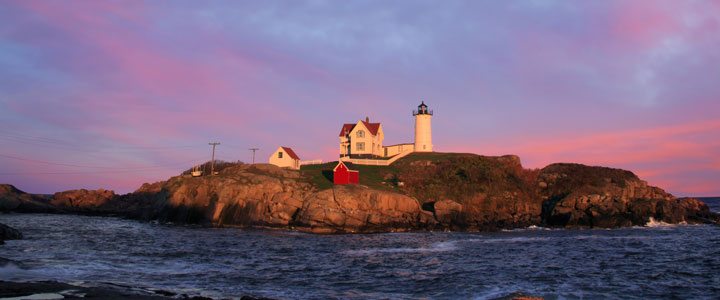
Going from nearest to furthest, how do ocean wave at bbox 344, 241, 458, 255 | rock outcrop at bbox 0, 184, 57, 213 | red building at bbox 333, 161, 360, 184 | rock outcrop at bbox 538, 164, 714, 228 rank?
1. ocean wave at bbox 344, 241, 458, 255
2. rock outcrop at bbox 538, 164, 714, 228
3. red building at bbox 333, 161, 360, 184
4. rock outcrop at bbox 0, 184, 57, 213

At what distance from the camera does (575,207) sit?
64.0 m

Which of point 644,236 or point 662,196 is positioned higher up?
point 662,196

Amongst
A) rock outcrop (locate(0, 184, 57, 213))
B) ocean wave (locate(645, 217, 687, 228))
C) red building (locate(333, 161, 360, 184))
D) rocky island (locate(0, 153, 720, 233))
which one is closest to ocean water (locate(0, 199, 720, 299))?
rocky island (locate(0, 153, 720, 233))

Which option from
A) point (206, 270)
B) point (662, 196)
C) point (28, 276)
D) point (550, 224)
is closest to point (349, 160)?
point (550, 224)

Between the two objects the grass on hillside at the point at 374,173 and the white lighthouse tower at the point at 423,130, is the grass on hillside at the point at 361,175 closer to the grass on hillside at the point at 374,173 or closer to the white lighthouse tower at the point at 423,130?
the grass on hillside at the point at 374,173

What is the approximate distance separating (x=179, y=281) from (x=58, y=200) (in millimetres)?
85018

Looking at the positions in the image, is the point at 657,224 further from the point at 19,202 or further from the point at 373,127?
the point at 19,202

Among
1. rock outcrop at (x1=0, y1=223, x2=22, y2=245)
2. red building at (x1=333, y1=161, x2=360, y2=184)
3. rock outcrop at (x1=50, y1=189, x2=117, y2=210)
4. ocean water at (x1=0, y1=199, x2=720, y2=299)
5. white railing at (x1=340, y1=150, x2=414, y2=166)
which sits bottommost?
ocean water at (x1=0, y1=199, x2=720, y2=299)

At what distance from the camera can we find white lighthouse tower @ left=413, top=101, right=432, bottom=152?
97250mm

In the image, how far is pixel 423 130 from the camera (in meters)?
97.6

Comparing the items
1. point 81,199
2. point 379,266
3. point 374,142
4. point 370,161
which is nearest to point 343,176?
point 370,161

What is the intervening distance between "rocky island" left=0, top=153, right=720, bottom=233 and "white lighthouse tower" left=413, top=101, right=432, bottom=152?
16.3 m

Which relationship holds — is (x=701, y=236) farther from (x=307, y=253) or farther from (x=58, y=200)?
(x=58, y=200)

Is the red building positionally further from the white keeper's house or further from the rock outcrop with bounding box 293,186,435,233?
the white keeper's house
